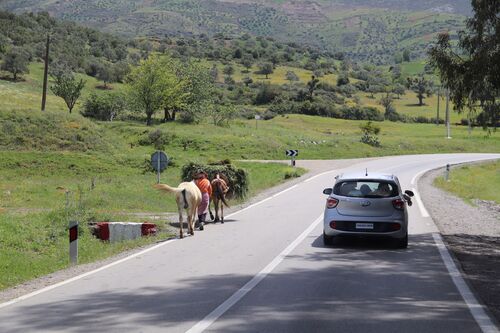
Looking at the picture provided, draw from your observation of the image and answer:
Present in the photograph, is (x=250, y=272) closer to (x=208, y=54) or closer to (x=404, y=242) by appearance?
(x=404, y=242)

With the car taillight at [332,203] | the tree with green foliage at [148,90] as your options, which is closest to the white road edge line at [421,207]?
the car taillight at [332,203]

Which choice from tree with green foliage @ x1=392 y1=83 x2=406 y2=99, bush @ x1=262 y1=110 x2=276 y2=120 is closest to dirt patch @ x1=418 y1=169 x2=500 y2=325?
bush @ x1=262 y1=110 x2=276 y2=120

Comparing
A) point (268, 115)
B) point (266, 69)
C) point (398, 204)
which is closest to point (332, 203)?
point (398, 204)

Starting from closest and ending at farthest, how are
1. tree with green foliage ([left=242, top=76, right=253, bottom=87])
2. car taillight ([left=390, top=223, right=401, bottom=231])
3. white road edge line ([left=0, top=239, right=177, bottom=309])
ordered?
white road edge line ([left=0, top=239, right=177, bottom=309]), car taillight ([left=390, top=223, right=401, bottom=231]), tree with green foliage ([left=242, top=76, right=253, bottom=87])

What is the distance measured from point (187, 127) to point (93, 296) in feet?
200

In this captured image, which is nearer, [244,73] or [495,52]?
[495,52]

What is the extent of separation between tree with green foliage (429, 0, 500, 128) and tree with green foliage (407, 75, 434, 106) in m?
119

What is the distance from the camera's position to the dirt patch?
1093cm

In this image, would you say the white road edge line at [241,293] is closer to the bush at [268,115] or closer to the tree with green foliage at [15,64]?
the tree with green foliage at [15,64]

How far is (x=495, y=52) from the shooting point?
57.3 ft

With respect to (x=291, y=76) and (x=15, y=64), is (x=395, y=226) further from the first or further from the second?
(x=291, y=76)

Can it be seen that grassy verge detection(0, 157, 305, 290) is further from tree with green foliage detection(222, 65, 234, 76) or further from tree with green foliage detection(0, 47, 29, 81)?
tree with green foliage detection(222, 65, 234, 76)

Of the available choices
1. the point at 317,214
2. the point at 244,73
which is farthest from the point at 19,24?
the point at 317,214

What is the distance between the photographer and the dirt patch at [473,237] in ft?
35.9
